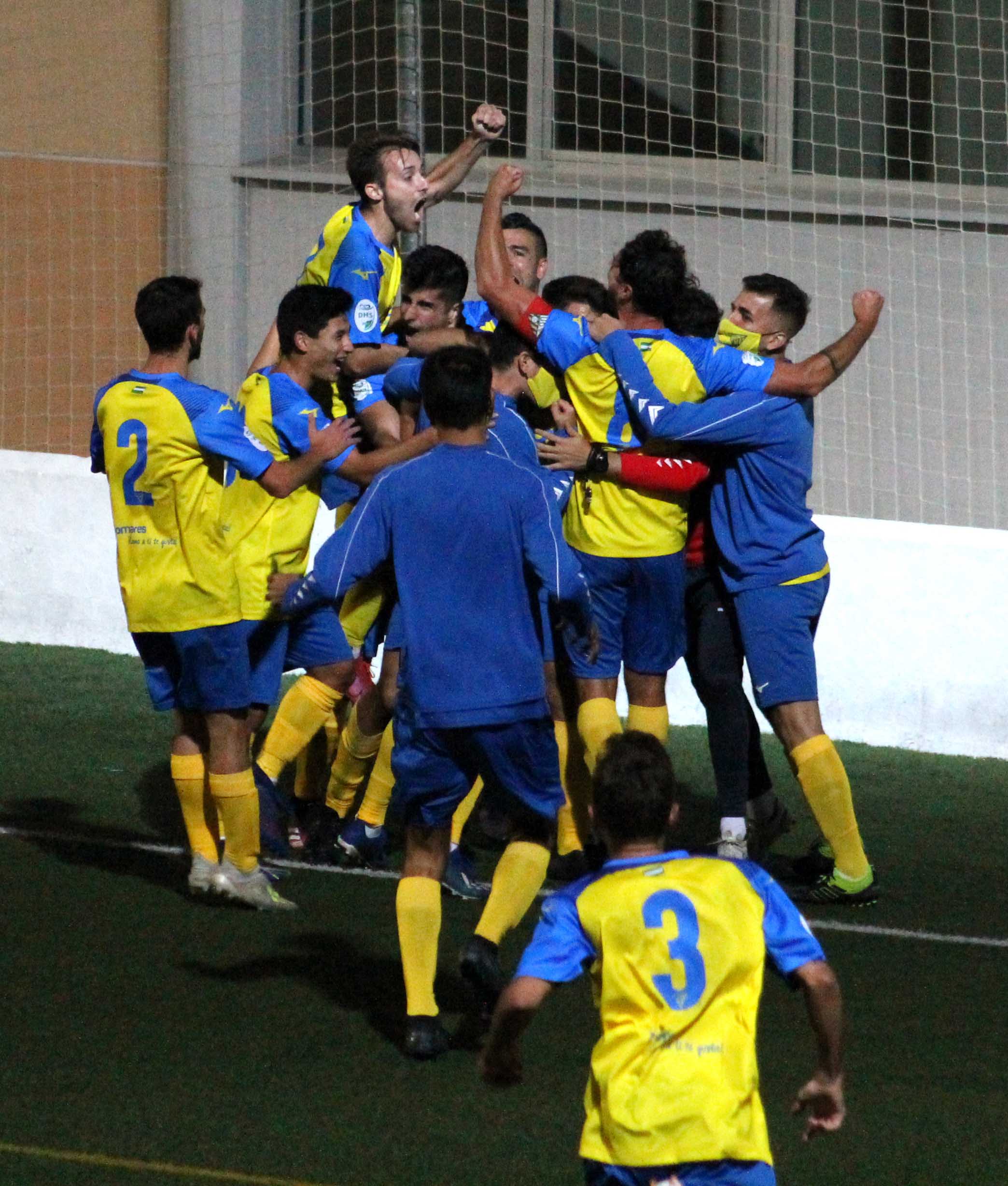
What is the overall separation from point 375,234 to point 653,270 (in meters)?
1.11

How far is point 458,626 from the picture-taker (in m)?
4.47

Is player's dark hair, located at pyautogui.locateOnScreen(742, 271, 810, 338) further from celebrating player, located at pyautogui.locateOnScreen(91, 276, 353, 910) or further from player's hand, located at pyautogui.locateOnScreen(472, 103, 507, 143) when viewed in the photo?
celebrating player, located at pyautogui.locateOnScreen(91, 276, 353, 910)

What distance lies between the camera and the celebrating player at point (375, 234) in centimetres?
634

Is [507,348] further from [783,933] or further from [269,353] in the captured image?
[783,933]

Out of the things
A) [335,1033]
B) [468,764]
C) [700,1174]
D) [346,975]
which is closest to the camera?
[700,1174]

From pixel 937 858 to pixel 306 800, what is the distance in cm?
228

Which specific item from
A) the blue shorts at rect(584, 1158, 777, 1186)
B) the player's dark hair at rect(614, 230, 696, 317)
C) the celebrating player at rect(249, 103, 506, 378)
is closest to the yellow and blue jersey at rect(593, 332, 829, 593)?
the player's dark hair at rect(614, 230, 696, 317)

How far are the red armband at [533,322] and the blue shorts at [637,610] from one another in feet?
2.46

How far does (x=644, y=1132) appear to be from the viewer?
2.83 m

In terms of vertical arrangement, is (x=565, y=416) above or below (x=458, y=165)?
below

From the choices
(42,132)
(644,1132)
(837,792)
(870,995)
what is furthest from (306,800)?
(42,132)

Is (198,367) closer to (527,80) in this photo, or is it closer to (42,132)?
(42,132)

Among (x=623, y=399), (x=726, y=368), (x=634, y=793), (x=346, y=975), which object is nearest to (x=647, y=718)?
(x=623, y=399)

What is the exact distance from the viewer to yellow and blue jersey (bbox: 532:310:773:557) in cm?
602
